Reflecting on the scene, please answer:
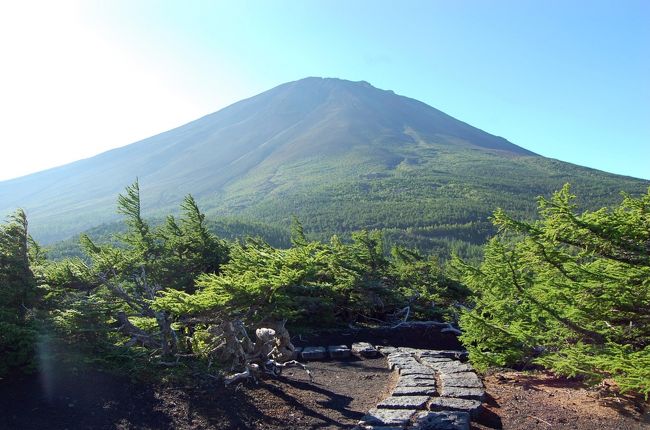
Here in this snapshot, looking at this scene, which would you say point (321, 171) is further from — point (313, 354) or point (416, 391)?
point (416, 391)

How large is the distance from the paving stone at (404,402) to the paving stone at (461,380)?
74cm

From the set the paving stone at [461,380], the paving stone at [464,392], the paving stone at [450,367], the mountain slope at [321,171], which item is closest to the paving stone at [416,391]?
the paving stone at [464,392]

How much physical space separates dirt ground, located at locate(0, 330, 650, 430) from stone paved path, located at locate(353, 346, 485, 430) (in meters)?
0.24

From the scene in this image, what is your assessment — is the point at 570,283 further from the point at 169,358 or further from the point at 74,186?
the point at 74,186

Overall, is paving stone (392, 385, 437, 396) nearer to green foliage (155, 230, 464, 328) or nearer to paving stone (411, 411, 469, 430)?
paving stone (411, 411, 469, 430)

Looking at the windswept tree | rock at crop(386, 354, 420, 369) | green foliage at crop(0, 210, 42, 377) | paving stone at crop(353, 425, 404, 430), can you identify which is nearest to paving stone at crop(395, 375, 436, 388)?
rock at crop(386, 354, 420, 369)

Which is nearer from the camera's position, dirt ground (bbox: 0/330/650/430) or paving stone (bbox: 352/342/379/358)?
dirt ground (bbox: 0/330/650/430)

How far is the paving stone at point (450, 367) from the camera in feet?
22.6

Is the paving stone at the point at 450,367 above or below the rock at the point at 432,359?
above

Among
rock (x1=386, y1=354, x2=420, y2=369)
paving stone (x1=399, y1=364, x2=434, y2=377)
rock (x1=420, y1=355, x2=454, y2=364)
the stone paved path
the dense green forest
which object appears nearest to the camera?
the dense green forest

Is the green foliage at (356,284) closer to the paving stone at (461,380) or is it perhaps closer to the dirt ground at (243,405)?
the dirt ground at (243,405)

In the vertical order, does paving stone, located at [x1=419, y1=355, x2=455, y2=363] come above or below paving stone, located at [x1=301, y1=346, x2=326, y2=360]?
above

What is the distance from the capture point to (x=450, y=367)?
279 inches

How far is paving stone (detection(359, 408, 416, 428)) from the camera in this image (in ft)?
15.7
